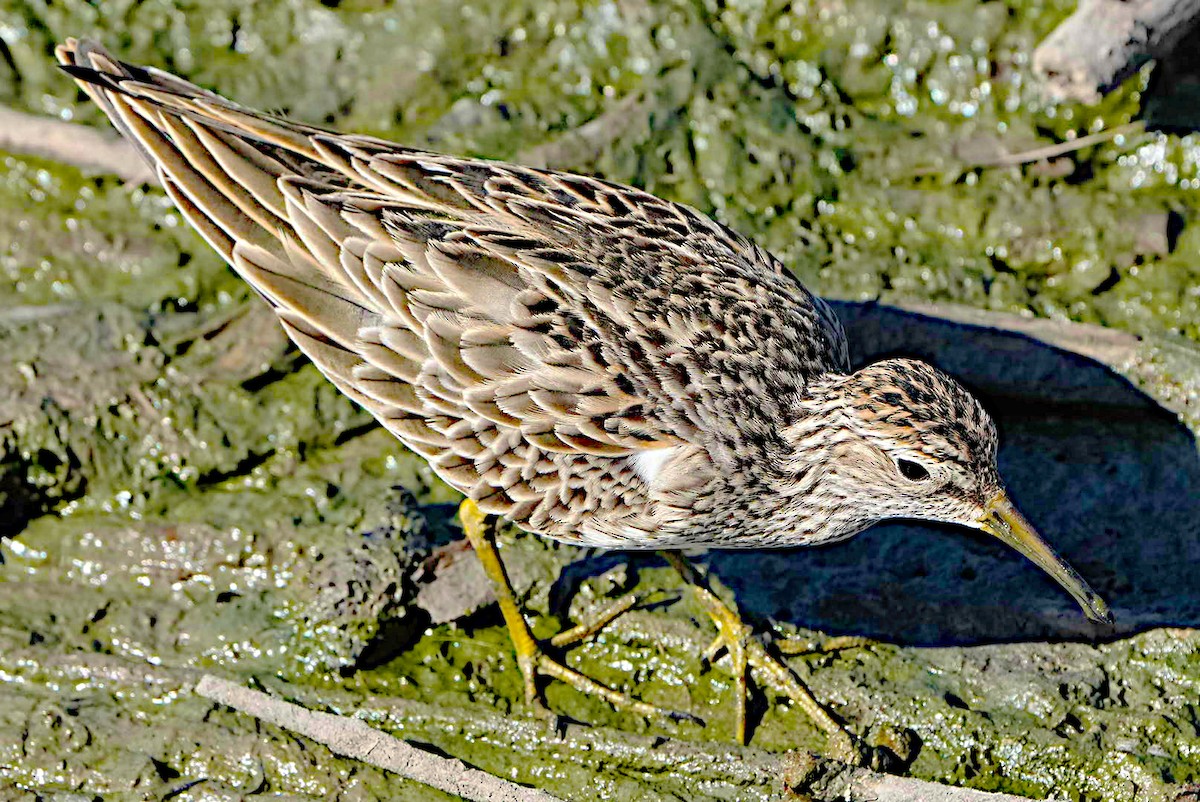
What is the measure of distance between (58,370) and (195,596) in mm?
1570

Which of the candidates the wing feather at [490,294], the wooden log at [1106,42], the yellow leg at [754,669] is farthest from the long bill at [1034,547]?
the wooden log at [1106,42]

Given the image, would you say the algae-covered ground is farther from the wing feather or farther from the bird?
the wing feather

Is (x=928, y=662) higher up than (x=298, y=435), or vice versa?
(x=298, y=435)

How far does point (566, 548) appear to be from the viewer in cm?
683

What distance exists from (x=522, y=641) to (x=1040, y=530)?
9.20 ft

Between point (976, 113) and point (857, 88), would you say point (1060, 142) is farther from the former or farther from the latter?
point (857, 88)

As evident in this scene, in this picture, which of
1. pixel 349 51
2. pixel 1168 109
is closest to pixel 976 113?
pixel 1168 109

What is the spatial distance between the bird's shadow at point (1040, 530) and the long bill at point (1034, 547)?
2.24 ft

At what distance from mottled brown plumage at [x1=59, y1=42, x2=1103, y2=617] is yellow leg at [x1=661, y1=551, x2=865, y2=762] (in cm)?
49

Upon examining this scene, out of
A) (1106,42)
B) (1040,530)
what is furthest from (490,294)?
(1106,42)

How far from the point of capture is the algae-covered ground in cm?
607

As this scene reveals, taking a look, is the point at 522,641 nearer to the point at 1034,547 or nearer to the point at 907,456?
the point at 907,456

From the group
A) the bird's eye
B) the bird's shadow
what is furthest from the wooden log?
the bird's eye

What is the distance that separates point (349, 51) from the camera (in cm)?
880
